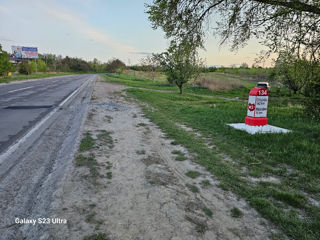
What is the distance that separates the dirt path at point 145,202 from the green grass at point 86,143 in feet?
0.62

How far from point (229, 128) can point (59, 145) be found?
538 cm

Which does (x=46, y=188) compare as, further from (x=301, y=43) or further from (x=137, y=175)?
(x=301, y=43)

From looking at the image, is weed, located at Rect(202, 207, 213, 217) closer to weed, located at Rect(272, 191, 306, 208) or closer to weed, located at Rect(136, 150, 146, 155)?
weed, located at Rect(272, 191, 306, 208)

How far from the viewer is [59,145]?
16.4 ft

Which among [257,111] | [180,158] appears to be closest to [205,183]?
[180,158]

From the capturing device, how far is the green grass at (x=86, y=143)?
469cm

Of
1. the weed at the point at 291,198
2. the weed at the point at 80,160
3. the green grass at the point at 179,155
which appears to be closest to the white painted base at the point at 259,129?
the green grass at the point at 179,155

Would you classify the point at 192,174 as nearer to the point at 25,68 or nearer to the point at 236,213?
the point at 236,213

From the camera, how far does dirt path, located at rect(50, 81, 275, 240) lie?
2279 mm

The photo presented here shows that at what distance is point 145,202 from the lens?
9.27 ft

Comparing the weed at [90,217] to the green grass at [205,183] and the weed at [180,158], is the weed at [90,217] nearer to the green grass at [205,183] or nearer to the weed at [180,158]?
the green grass at [205,183]

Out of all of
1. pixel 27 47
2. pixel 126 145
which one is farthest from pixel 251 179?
pixel 27 47

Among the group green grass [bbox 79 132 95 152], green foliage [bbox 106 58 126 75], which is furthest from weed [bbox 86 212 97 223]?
green foliage [bbox 106 58 126 75]

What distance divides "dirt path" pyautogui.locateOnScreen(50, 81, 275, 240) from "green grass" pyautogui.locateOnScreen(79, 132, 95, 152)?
190mm
